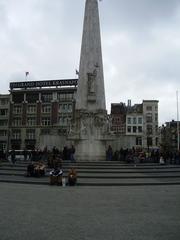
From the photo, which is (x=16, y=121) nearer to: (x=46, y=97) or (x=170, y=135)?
(x=46, y=97)

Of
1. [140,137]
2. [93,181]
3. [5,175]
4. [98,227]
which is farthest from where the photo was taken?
[140,137]

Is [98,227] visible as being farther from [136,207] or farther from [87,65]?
A: [87,65]

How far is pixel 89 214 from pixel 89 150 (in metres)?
16.1

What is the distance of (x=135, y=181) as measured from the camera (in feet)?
54.1

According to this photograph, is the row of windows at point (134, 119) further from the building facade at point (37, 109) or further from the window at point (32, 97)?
the window at point (32, 97)

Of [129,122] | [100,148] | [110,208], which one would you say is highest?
[129,122]

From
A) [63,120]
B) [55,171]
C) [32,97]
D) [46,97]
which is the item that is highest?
[32,97]

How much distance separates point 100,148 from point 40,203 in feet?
49.2

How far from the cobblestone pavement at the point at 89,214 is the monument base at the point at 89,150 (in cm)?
1127

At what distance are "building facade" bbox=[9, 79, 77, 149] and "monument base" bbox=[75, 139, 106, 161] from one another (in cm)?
4310

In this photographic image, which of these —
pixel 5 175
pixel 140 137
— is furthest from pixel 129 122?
pixel 5 175

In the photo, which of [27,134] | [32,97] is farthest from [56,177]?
[32,97]

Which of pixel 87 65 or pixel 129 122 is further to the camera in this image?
pixel 129 122

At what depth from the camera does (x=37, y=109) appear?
71500 mm
